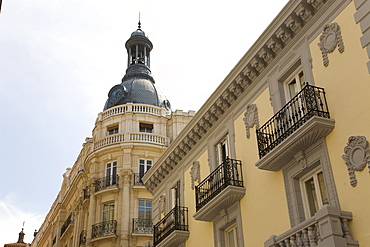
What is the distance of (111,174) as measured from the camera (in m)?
37.0

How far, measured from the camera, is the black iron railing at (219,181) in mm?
16953

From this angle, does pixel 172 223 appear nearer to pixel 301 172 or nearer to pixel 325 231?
pixel 301 172

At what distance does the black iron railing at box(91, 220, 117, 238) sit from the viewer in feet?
113

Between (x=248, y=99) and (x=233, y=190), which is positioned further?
(x=248, y=99)

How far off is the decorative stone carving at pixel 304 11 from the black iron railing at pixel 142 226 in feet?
75.9

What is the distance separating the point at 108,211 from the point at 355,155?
2639 cm

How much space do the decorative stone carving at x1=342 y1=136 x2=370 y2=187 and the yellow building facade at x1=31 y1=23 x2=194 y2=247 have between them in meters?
23.9

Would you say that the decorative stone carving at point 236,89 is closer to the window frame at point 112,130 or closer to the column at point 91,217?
the column at point 91,217

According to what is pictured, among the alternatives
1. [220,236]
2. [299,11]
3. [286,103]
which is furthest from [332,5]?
[220,236]

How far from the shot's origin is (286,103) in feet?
50.7

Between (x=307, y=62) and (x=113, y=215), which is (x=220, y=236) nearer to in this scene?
(x=307, y=62)

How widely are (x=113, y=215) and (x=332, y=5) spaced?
2533 centimetres

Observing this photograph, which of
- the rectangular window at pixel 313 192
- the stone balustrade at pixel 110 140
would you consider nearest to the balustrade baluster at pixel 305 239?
the rectangular window at pixel 313 192

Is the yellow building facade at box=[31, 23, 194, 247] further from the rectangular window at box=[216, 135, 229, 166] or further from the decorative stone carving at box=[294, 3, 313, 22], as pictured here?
the decorative stone carving at box=[294, 3, 313, 22]
